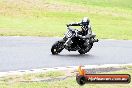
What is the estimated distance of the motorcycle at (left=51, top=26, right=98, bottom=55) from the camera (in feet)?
59.2

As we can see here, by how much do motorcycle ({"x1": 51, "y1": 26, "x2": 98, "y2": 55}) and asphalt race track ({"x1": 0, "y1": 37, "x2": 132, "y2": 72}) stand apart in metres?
0.27

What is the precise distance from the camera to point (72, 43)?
1834 cm

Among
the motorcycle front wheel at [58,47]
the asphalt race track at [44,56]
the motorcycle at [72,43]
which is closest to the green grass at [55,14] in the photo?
the asphalt race track at [44,56]

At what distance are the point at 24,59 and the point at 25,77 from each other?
4.90 m

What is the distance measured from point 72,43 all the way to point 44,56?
58.9 inches

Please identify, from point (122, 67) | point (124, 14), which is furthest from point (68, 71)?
point (124, 14)

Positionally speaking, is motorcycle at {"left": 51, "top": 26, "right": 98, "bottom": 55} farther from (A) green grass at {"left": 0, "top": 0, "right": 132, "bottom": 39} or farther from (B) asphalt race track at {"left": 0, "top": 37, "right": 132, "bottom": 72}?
(A) green grass at {"left": 0, "top": 0, "right": 132, "bottom": 39}

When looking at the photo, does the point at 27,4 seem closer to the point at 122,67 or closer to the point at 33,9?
the point at 33,9

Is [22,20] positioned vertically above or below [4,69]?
below

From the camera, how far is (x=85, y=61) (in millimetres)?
16984

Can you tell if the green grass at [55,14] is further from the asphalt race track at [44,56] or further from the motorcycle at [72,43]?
the motorcycle at [72,43]

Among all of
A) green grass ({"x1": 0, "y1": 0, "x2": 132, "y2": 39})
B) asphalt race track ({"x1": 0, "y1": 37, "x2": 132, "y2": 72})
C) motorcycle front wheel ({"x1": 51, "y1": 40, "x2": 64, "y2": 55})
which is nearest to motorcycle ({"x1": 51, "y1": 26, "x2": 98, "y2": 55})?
motorcycle front wheel ({"x1": 51, "y1": 40, "x2": 64, "y2": 55})

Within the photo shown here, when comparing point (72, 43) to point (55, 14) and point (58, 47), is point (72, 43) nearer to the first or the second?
point (58, 47)

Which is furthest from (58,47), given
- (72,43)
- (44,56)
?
(44,56)
